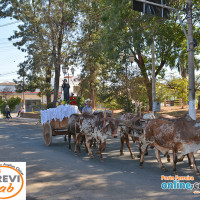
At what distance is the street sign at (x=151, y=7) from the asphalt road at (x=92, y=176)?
6440mm

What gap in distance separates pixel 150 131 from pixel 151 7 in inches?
273

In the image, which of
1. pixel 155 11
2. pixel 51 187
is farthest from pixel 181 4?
pixel 51 187

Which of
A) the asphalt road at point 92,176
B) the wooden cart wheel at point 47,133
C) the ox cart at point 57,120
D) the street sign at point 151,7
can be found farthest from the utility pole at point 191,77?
the wooden cart wheel at point 47,133

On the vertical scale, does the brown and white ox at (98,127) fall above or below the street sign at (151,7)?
below

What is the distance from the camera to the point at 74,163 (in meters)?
8.61

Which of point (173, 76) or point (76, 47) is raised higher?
point (76, 47)

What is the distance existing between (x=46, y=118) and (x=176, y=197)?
8.38 m

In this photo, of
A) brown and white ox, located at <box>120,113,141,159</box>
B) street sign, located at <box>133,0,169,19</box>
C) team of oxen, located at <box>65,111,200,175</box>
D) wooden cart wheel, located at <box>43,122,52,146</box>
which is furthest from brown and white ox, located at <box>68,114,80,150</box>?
street sign, located at <box>133,0,169,19</box>

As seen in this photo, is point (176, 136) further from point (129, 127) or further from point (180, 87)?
point (180, 87)

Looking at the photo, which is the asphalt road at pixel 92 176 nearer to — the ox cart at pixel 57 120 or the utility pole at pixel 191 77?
the ox cart at pixel 57 120

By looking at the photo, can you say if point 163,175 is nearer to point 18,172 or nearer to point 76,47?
point 18,172

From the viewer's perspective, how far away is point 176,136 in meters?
6.83

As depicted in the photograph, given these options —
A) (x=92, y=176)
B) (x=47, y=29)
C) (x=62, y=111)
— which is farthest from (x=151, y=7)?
(x=47, y=29)

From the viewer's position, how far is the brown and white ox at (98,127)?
8.80m
